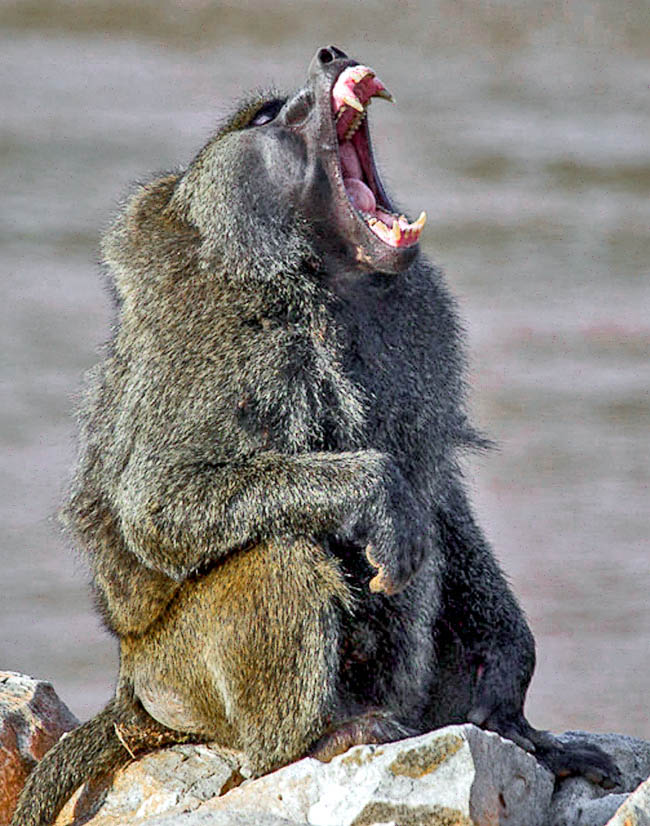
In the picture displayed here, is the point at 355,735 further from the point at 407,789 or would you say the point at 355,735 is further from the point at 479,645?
the point at 479,645

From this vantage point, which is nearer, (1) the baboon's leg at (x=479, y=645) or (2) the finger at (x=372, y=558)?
(2) the finger at (x=372, y=558)

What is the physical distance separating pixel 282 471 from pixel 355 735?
25.8 inches

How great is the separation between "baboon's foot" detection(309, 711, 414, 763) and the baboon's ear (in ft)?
3.94

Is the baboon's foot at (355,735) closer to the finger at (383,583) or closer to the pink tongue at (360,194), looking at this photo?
the finger at (383,583)

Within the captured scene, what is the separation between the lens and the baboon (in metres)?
4.26

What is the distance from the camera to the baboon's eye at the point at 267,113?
465 centimetres

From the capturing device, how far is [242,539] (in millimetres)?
4281

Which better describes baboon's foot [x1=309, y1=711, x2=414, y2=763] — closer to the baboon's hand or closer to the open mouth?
the baboon's hand

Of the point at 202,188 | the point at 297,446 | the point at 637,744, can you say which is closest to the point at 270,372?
the point at 297,446

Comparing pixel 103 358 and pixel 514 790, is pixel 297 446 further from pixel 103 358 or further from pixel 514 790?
pixel 514 790

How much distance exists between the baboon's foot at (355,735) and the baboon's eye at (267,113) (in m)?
1.56

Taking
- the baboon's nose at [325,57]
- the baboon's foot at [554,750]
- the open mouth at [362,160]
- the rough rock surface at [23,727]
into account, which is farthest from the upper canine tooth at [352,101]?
the rough rock surface at [23,727]

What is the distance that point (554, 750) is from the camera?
15.3ft

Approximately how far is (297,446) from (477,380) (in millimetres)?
7128
